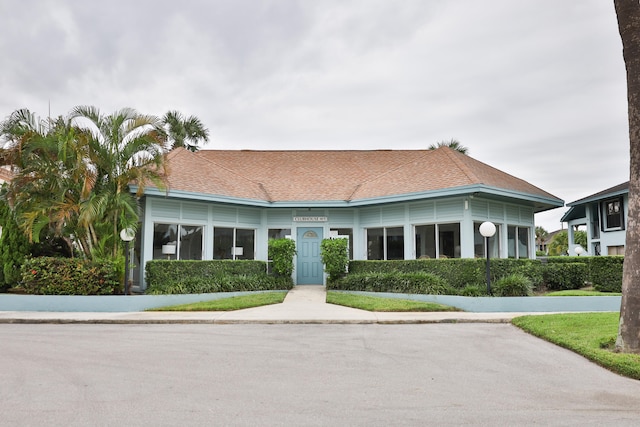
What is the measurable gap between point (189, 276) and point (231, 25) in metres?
8.20

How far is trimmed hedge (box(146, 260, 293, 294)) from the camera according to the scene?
46.2 feet

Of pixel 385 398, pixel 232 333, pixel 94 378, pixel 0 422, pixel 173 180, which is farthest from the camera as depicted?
pixel 173 180

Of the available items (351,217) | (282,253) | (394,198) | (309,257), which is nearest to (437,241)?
(394,198)

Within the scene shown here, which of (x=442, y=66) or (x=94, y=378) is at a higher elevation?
(x=442, y=66)

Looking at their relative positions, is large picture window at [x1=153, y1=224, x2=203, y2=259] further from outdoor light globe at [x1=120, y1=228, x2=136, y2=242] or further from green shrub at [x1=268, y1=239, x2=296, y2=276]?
green shrub at [x1=268, y1=239, x2=296, y2=276]

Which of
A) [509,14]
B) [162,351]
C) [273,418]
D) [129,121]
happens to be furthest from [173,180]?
[273,418]

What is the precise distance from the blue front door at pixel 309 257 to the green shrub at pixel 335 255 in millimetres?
1519

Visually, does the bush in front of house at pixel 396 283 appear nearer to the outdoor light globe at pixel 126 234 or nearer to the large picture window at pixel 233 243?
the large picture window at pixel 233 243

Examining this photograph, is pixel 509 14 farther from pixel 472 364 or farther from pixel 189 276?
pixel 189 276

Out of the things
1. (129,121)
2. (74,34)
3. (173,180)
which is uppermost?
(74,34)

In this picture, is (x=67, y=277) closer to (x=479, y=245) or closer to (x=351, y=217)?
(x=351, y=217)

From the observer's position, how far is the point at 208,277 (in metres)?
15.0

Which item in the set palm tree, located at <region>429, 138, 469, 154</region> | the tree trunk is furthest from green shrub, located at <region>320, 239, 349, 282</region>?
palm tree, located at <region>429, 138, 469, 154</region>

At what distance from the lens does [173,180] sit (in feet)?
52.5
